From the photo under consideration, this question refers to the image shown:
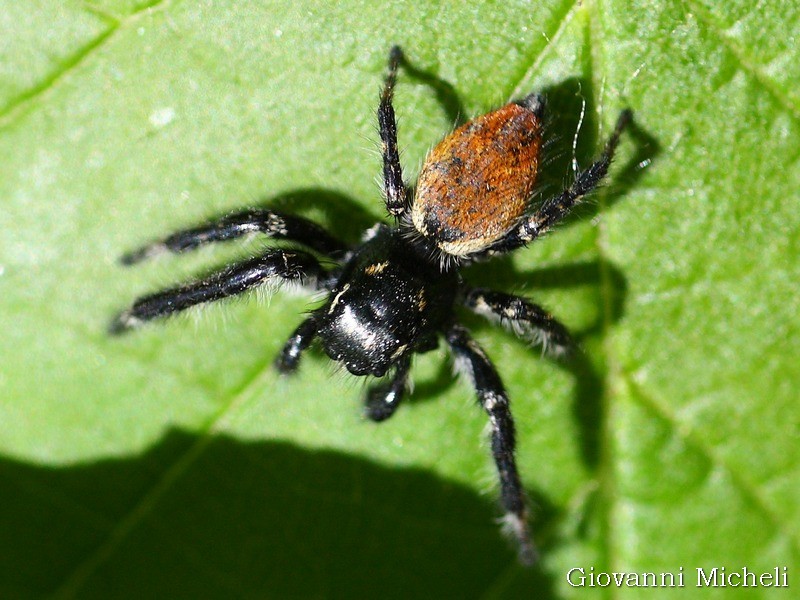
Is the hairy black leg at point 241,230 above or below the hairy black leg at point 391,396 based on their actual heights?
above

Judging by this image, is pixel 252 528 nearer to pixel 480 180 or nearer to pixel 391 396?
pixel 391 396

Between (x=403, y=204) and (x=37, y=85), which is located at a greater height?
(x=37, y=85)

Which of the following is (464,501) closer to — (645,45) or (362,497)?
(362,497)

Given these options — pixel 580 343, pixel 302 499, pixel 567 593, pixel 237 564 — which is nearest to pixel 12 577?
pixel 237 564

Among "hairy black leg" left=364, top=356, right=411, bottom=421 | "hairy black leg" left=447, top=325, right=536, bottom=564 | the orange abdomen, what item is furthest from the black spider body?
"hairy black leg" left=447, top=325, right=536, bottom=564

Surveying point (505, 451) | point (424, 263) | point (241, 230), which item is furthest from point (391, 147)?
point (505, 451)

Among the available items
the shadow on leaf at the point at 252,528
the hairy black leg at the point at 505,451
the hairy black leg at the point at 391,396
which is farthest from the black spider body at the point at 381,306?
the shadow on leaf at the point at 252,528

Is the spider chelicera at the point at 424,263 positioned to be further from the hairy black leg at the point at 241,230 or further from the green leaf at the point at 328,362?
the green leaf at the point at 328,362
